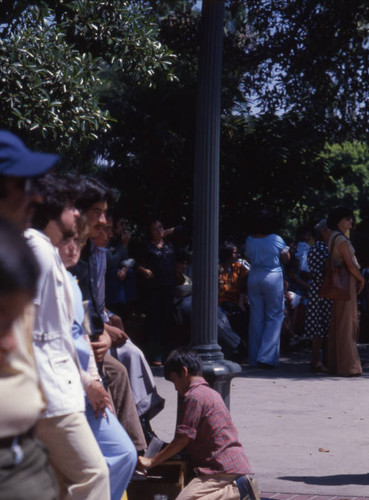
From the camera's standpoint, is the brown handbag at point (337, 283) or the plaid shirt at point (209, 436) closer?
the plaid shirt at point (209, 436)

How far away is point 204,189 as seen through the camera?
6.59 meters

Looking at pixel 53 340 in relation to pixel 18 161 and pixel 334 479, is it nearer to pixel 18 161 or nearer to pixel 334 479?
pixel 18 161

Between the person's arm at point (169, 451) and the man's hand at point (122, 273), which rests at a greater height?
the man's hand at point (122, 273)

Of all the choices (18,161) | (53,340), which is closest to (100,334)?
(53,340)

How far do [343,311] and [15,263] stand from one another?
33.3 ft

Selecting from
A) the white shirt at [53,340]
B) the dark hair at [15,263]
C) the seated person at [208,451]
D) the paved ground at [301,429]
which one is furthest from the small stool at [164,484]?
the dark hair at [15,263]

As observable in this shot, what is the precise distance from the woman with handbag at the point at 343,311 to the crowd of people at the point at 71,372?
636 cm

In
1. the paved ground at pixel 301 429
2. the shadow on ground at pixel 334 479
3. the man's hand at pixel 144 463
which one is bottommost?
the shadow on ground at pixel 334 479

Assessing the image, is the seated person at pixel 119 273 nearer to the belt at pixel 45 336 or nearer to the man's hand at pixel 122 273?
the man's hand at pixel 122 273

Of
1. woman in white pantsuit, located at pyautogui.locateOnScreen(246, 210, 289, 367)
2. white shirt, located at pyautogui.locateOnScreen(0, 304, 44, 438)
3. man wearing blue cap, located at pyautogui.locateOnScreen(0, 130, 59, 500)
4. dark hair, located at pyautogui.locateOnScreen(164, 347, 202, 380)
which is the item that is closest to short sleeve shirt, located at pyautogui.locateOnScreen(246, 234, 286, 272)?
woman in white pantsuit, located at pyautogui.locateOnScreen(246, 210, 289, 367)

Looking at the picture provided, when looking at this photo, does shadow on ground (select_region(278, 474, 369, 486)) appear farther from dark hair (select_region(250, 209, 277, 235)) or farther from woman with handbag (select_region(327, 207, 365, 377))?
dark hair (select_region(250, 209, 277, 235))

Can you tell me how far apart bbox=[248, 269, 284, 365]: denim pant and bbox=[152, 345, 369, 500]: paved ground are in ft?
1.03

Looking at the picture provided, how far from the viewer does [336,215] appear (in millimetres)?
11859

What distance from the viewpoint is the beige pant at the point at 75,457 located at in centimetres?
366
